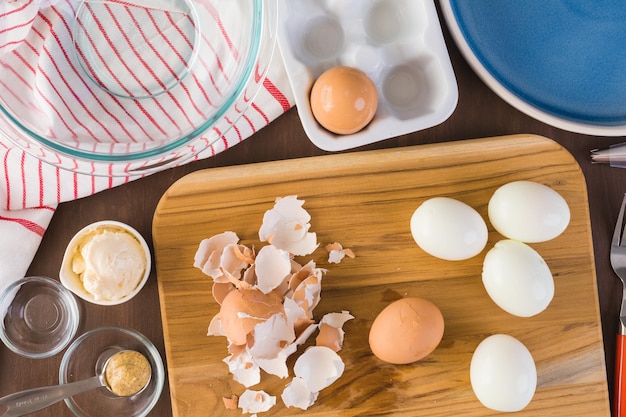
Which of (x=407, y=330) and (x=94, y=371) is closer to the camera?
(x=407, y=330)

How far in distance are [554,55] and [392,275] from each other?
385mm

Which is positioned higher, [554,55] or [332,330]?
[554,55]

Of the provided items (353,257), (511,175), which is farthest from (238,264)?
(511,175)

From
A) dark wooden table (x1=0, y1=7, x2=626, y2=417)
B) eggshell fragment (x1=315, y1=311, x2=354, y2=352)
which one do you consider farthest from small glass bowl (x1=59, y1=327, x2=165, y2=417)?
eggshell fragment (x1=315, y1=311, x2=354, y2=352)

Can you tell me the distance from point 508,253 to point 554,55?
0.29m

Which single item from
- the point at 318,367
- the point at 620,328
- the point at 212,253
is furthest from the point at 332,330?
the point at 620,328

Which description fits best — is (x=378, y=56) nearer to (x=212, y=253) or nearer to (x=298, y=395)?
(x=212, y=253)

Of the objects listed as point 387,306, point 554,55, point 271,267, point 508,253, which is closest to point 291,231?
point 271,267

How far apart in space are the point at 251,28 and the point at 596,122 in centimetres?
50

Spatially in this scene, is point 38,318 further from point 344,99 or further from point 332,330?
point 344,99

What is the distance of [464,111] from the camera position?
1024 millimetres

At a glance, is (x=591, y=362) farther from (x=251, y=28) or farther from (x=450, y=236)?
(x=251, y=28)

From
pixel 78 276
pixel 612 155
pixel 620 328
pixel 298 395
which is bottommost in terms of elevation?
pixel 620 328

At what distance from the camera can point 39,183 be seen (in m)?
0.99
